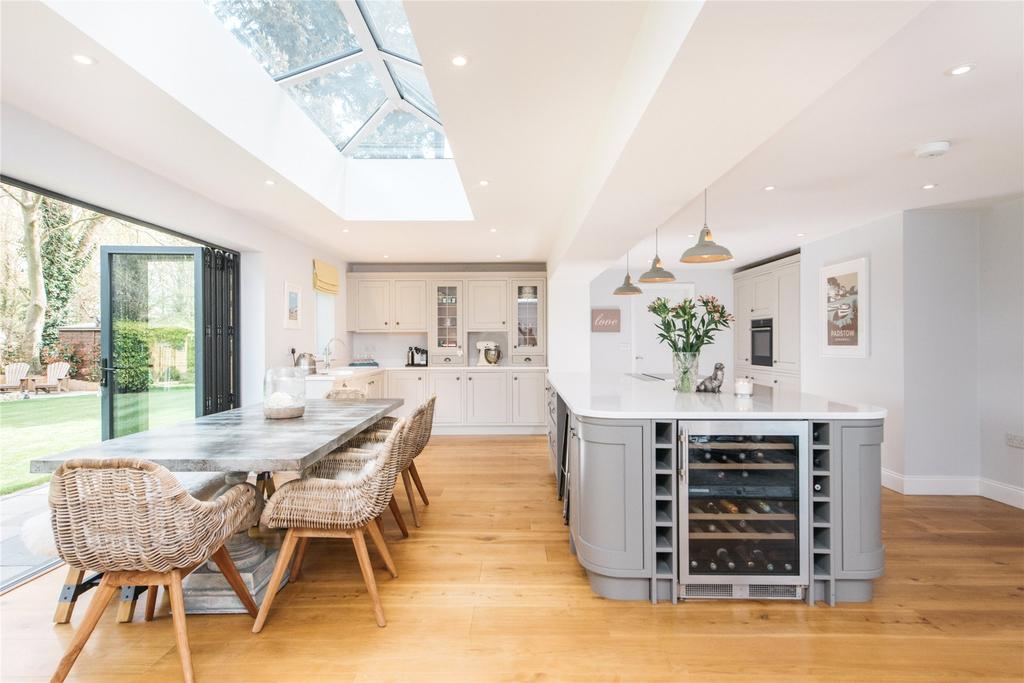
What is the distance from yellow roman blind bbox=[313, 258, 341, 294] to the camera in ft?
17.8

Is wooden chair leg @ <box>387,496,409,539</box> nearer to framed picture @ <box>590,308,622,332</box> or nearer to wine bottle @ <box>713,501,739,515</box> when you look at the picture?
wine bottle @ <box>713,501,739,515</box>

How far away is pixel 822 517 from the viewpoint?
2.30 metres

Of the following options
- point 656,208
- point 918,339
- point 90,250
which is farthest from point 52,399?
point 918,339

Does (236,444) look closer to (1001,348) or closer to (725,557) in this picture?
(725,557)

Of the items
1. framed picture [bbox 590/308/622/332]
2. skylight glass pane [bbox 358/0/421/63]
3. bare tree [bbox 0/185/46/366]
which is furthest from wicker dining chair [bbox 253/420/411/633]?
framed picture [bbox 590/308/622/332]

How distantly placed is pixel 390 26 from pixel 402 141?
1333 millimetres

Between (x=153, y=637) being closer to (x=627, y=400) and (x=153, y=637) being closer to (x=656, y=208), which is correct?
(x=627, y=400)

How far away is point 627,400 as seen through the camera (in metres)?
2.70

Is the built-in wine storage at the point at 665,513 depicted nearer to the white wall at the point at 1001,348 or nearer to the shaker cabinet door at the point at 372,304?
the white wall at the point at 1001,348

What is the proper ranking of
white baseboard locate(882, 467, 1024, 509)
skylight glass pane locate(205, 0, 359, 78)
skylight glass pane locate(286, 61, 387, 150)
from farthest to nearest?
white baseboard locate(882, 467, 1024, 509) < skylight glass pane locate(286, 61, 387, 150) < skylight glass pane locate(205, 0, 359, 78)

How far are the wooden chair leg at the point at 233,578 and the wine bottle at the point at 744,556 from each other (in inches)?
88.0

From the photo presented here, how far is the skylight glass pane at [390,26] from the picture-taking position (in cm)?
245

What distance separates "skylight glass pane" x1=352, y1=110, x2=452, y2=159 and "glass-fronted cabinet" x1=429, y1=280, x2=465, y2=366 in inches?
98.0

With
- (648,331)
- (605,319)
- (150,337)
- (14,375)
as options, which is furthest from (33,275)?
(648,331)
